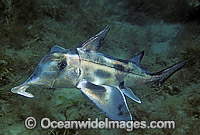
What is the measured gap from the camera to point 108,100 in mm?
1806

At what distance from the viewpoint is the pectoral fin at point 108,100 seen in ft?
5.67

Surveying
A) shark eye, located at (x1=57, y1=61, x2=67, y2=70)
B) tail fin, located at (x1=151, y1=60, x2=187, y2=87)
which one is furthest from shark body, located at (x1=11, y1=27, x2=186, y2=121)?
tail fin, located at (x1=151, y1=60, x2=187, y2=87)

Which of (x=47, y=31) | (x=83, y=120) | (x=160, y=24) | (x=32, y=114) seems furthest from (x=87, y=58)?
(x=160, y=24)

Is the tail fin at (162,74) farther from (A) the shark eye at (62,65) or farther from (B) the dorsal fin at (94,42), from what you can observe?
(A) the shark eye at (62,65)

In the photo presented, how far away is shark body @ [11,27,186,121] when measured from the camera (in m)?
1.72

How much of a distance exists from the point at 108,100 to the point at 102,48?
3.28 metres

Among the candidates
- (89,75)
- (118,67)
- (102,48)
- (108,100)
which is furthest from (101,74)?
(102,48)

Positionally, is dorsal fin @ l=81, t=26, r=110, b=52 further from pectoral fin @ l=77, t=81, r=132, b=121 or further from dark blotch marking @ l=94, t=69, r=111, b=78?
pectoral fin @ l=77, t=81, r=132, b=121

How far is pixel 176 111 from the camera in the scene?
2.78 metres

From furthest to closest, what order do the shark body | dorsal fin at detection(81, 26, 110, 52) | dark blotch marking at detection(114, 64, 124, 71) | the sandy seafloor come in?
the sandy seafloor → dark blotch marking at detection(114, 64, 124, 71) → dorsal fin at detection(81, 26, 110, 52) → the shark body

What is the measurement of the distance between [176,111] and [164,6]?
578 cm

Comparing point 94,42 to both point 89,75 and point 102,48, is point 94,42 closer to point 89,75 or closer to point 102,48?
point 89,75

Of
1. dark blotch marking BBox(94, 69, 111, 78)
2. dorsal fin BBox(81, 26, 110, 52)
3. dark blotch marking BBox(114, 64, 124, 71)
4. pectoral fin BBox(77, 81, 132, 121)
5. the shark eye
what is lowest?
pectoral fin BBox(77, 81, 132, 121)

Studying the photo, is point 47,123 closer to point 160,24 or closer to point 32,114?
point 32,114
